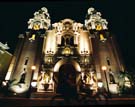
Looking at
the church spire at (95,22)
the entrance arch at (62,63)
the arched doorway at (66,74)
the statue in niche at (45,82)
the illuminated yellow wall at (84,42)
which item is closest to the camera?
the arched doorway at (66,74)

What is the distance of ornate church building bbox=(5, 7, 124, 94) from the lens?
22028 millimetres

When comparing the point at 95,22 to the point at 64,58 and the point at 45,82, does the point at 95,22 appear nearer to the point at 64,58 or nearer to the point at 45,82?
the point at 64,58

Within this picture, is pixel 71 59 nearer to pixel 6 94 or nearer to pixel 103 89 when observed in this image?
pixel 103 89

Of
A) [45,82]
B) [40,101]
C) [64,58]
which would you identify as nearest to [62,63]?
[64,58]

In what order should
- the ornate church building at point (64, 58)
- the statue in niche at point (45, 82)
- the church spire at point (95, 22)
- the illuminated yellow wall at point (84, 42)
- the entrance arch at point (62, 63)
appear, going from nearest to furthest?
the statue in niche at point (45, 82) → the ornate church building at point (64, 58) → the entrance arch at point (62, 63) → the illuminated yellow wall at point (84, 42) → the church spire at point (95, 22)

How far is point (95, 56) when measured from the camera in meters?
25.5

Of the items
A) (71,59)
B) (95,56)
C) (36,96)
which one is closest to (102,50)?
(95,56)

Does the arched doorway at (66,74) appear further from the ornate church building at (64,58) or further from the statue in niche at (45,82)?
the statue in niche at (45,82)

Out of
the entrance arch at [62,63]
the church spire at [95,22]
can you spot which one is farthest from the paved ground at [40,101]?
the church spire at [95,22]

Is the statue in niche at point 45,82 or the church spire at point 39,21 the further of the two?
the church spire at point 39,21

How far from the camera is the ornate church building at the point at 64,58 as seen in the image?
22028 millimetres

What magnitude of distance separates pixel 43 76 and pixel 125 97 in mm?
8718

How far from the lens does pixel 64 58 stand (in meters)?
24.7

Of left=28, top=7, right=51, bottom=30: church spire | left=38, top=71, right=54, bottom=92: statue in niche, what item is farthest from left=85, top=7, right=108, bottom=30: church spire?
left=38, top=71, right=54, bottom=92: statue in niche
